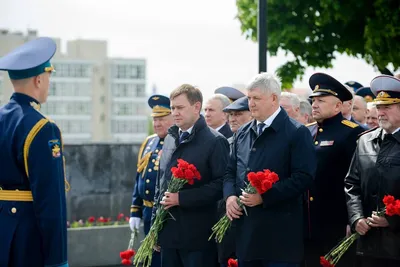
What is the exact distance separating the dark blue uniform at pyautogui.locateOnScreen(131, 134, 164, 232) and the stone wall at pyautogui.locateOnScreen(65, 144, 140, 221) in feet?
14.4

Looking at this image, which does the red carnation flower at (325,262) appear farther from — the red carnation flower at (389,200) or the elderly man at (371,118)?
the elderly man at (371,118)

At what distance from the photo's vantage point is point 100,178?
14391mm

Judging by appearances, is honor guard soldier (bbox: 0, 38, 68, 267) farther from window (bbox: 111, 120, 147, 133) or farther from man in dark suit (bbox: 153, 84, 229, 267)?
window (bbox: 111, 120, 147, 133)

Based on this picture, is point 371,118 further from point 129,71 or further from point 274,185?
point 129,71

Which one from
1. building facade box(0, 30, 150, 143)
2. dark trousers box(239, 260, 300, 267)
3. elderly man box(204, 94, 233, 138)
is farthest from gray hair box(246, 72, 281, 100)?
building facade box(0, 30, 150, 143)

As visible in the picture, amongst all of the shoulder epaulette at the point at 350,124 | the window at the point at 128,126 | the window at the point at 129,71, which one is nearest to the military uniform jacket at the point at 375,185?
the shoulder epaulette at the point at 350,124

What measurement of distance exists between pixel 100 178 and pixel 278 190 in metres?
8.36

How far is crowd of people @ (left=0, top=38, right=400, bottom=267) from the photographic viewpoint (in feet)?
17.8

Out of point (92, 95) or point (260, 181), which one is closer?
point (260, 181)

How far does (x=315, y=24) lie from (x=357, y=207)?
12.3 metres

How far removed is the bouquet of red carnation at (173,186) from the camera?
7.14 m

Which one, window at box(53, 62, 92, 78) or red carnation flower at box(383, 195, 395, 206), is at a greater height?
window at box(53, 62, 92, 78)

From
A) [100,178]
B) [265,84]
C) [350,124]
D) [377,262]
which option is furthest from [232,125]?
[100,178]

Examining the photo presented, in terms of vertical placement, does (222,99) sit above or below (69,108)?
above
